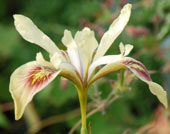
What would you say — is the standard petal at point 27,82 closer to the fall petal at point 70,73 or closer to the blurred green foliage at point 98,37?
the fall petal at point 70,73

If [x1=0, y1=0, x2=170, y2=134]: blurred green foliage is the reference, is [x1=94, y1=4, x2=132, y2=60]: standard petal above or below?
above

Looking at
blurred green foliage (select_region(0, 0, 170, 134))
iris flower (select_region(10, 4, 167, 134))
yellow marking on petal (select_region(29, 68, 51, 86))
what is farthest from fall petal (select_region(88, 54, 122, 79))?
blurred green foliage (select_region(0, 0, 170, 134))

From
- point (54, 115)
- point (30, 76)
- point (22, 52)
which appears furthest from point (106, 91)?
point (30, 76)

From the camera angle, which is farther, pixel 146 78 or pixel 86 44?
pixel 86 44

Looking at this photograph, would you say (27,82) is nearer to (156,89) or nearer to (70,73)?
(70,73)

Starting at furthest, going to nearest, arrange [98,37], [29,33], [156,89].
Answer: [98,37]
[29,33]
[156,89]

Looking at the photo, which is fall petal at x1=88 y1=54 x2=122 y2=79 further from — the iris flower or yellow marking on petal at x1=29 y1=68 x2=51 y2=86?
yellow marking on petal at x1=29 y1=68 x2=51 y2=86

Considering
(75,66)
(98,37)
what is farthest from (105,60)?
(98,37)
